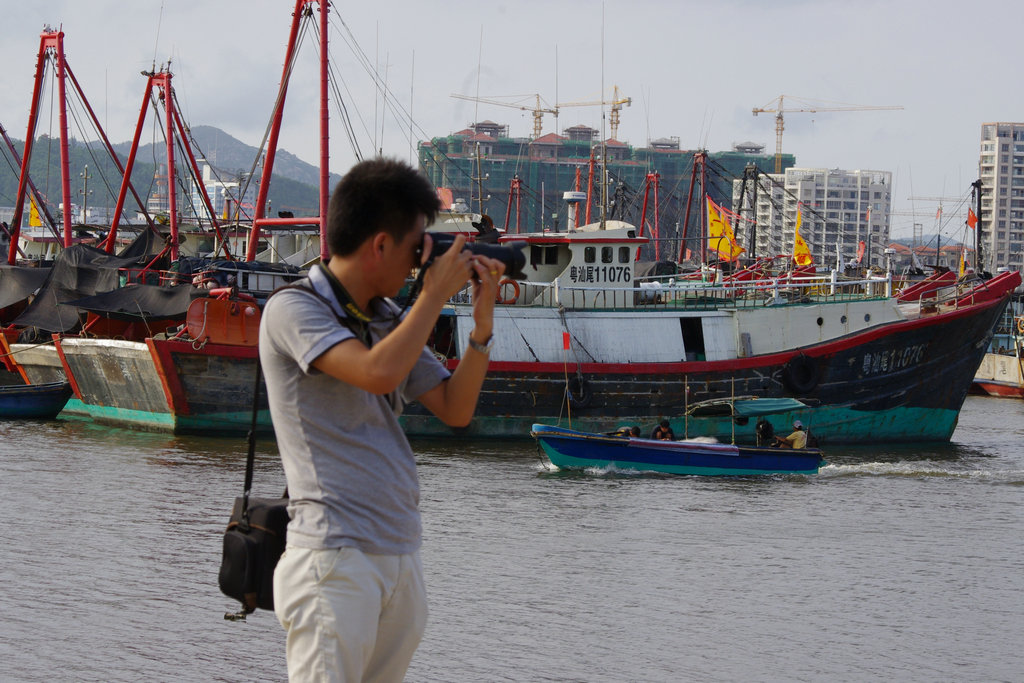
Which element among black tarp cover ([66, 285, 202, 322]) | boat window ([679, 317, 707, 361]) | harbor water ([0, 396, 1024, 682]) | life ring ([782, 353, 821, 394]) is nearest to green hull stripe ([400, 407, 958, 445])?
life ring ([782, 353, 821, 394])

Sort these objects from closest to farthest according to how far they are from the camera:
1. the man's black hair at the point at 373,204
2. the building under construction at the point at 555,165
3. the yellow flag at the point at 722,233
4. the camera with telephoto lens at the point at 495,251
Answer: the man's black hair at the point at 373,204
the camera with telephoto lens at the point at 495,251
the yellow flag at the point at 722,233
the building under construction at the point at 555,165

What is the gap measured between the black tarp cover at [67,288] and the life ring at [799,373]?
14271mm

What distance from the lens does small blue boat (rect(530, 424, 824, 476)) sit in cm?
1950

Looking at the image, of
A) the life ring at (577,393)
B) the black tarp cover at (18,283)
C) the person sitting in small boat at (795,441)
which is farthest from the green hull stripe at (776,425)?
the black tarp cover at (18,283)

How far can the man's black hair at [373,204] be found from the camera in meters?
3.63

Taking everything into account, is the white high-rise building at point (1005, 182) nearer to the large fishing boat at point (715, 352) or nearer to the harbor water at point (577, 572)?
the large fishing boat at point (715, 352)

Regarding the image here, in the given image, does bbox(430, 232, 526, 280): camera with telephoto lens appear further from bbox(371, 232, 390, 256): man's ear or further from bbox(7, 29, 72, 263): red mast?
bbox(7, 29, 72, 263): red mast

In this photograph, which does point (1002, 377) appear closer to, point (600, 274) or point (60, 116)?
point (600, 274)

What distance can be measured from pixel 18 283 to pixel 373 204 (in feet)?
92.8

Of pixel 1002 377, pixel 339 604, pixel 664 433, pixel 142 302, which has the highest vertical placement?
pixel 142 302

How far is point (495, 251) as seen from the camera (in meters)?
3.93

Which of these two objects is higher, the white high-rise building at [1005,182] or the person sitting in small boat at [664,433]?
the white high-rise building at [1005,182]

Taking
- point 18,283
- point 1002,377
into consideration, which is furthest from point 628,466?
point 1002,377

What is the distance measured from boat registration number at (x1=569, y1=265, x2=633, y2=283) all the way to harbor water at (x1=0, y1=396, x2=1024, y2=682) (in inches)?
219
